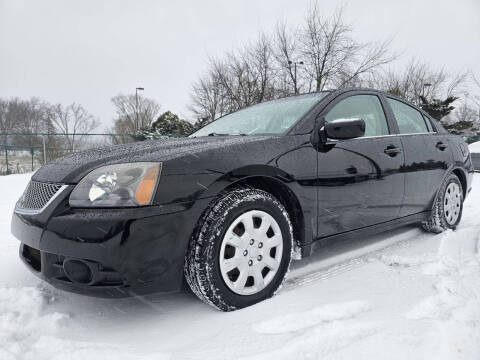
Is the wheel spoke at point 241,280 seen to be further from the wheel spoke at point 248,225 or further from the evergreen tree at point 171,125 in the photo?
the evergreen tree at point 171,125

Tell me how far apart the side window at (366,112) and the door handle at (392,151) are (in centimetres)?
13

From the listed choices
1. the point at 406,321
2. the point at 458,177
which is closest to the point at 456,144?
the point at 458,177

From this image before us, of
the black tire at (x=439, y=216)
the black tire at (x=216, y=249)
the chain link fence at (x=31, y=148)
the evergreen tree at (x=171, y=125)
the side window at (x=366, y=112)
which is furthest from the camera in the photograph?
the evergreen tree at (x=171, y=125)

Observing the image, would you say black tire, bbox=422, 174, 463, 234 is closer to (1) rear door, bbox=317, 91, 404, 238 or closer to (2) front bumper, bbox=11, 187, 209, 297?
(1) rear door, bbox=317, 91, 404, 238

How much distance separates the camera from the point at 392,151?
2670mm

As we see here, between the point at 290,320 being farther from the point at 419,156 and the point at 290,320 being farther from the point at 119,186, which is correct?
the point at 419,156

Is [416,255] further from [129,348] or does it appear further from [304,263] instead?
[129,348]

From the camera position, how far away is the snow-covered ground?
4.75 feet

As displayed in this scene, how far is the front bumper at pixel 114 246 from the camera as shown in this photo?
5.02ft

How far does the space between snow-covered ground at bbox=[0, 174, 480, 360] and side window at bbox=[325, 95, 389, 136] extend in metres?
1.02

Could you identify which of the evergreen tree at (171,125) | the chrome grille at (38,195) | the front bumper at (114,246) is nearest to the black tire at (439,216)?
the front bumper at (114,246)

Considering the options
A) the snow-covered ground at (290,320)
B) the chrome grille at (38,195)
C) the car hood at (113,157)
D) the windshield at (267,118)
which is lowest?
the snow-covered ground at (290,320)

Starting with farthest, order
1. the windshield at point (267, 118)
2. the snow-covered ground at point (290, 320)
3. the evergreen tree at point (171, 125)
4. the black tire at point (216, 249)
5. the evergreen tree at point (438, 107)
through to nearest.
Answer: the evergreen tree at point (438, 107)
the evergreen tree at point (171, 125)
the windshield at point (267, 118)
the black tire at point (216, 249)
the snow-covered ground at point (290, 320)

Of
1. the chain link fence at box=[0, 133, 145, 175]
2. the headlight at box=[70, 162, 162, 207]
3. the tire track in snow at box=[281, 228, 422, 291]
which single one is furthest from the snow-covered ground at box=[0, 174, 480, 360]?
the chain link fence at box=[0, 133, 145, 175]
